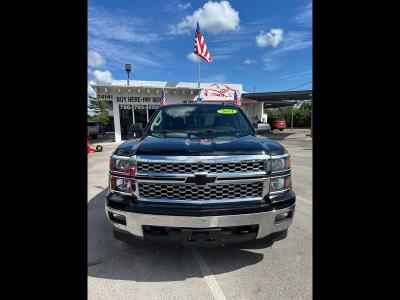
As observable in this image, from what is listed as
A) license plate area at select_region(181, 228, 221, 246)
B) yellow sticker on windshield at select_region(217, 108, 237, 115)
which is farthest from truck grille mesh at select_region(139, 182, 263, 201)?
yellow sticker on windshield at select_region(217, 108, 237, 115)

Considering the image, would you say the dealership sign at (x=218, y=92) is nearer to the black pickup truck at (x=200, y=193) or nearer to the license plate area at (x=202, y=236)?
the black pickup truck at (x=200, y=193)

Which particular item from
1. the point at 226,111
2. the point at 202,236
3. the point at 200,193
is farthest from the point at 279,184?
the point at 226,111

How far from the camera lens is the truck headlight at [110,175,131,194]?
7.83ft

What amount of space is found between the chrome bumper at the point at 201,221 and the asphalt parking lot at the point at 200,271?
0.47 m

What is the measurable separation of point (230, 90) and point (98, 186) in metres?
17.7

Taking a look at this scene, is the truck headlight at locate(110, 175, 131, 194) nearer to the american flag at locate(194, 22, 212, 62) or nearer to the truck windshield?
the truck windshield

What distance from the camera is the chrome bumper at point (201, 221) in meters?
2.16

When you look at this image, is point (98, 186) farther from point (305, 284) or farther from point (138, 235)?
point (305, 284)

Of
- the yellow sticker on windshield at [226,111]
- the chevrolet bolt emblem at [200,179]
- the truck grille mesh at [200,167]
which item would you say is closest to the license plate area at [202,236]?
the chevrolet bolt emblem at [200,179]

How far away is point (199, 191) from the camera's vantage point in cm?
A: 228

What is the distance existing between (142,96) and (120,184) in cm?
1782

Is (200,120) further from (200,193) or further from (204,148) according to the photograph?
(200,193)
